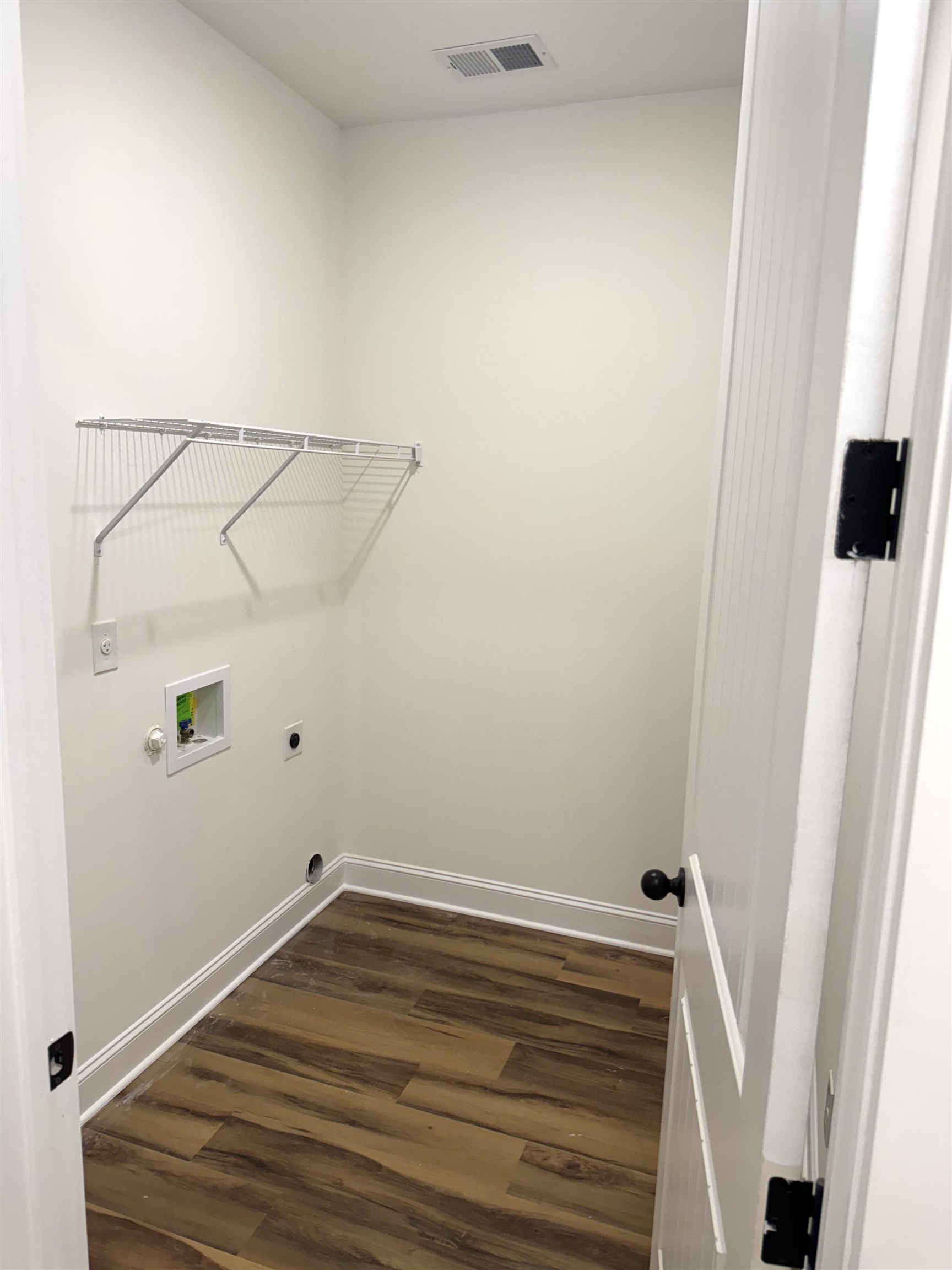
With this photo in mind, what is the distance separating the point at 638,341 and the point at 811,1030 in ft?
7.89

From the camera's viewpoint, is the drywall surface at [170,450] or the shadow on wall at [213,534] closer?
the drywall surface at [170,450]

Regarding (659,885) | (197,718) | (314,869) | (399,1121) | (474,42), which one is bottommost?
(399,1121)

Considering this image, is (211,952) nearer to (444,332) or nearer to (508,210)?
(444,332)

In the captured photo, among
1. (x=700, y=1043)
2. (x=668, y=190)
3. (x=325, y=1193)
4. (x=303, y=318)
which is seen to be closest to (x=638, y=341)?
(x=668, y=190)

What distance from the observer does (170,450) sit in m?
2.26

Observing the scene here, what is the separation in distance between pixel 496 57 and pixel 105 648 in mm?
1853

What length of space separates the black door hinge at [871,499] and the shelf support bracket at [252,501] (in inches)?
80.3

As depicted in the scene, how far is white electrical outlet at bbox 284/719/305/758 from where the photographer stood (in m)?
2.90

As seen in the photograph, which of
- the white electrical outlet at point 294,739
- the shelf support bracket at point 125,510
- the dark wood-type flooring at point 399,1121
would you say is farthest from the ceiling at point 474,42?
the dark wood-type flooring at point 399,1121

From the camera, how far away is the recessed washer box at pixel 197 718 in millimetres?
2324

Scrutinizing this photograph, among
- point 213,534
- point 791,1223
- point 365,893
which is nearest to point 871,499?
point 791,1223

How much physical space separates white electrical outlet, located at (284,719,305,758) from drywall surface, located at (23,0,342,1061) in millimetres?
35

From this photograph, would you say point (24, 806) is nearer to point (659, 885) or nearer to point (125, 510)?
point (659, 885)

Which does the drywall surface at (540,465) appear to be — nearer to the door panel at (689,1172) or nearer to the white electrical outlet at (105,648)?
the white electrical outlet at (105,648)
